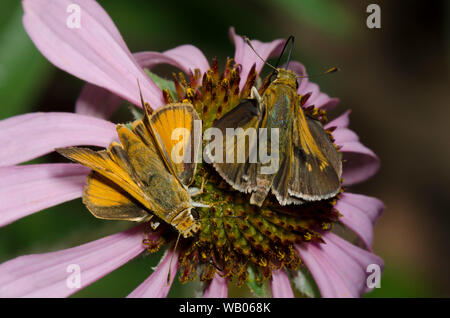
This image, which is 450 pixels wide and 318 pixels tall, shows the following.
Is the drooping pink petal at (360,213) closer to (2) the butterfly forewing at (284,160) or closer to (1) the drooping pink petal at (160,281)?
(2) the butterfly forewing at (284,160)

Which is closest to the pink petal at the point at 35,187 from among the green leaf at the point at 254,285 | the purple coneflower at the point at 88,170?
the purple coneflower at the point at 88,170

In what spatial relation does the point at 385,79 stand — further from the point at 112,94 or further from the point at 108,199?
the point at 108,199

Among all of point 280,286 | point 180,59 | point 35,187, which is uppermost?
point 180,59

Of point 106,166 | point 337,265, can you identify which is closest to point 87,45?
point 106,166

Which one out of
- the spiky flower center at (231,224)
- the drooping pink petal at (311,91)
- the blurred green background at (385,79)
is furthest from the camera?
the blurred green background at (385,79)

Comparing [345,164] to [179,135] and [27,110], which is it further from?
[27,110]
